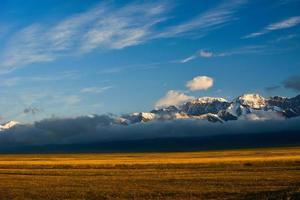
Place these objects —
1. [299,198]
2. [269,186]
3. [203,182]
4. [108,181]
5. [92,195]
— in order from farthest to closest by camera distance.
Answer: [108,181] < [203,182] < [269,186] < [92,195] < [299,198]

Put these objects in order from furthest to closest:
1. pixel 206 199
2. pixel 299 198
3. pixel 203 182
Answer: pixel 203 182 < pixel 206 199 < pixel 299 198

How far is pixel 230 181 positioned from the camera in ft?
163

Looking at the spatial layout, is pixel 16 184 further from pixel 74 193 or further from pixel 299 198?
pixel 299 198

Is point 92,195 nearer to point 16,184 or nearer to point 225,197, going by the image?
point 225,197

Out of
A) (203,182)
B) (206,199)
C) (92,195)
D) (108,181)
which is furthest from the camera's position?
(108,181)

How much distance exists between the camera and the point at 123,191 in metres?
43.4

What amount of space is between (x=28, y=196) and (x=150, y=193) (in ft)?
29.7

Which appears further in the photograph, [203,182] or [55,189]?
[203,182]

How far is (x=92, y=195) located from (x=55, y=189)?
6.09 m

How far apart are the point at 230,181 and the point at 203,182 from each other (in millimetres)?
2404

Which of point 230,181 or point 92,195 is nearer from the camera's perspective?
point 92,195

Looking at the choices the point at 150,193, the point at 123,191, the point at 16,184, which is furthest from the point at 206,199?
the point at 16,184

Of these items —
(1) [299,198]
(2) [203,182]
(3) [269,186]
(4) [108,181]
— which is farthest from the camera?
(4) [108,181]

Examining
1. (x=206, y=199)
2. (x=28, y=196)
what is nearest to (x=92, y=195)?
(x=28, y=196)
